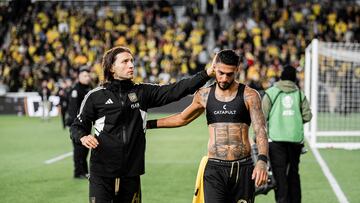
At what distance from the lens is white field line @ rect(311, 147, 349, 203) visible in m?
11.5

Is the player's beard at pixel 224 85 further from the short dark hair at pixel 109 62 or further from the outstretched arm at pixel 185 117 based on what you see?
the short dark hair at pixel 109 62

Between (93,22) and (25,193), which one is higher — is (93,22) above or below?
above

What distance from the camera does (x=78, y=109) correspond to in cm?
1370

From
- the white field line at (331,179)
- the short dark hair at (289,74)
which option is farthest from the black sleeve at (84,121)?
the white field line at (331,179)

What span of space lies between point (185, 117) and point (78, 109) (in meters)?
A: 6.64

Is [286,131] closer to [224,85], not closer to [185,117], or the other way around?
[185,117]

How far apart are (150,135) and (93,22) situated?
17881mm

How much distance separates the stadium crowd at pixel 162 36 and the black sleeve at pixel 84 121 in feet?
88.3

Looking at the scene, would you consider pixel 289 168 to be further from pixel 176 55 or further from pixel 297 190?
pixel 176 55

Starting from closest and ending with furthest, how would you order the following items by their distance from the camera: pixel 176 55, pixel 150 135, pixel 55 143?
pixel 55 143 < pixel 150 135 < pixel 176 55

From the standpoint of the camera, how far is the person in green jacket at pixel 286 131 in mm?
10211

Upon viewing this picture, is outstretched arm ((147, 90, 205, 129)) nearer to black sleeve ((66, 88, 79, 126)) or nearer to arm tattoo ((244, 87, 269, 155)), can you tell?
arm tattoo ((244, 87, 269, 155))

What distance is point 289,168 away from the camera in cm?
1031

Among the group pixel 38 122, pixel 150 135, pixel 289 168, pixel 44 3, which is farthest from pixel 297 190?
pixel 44 3
